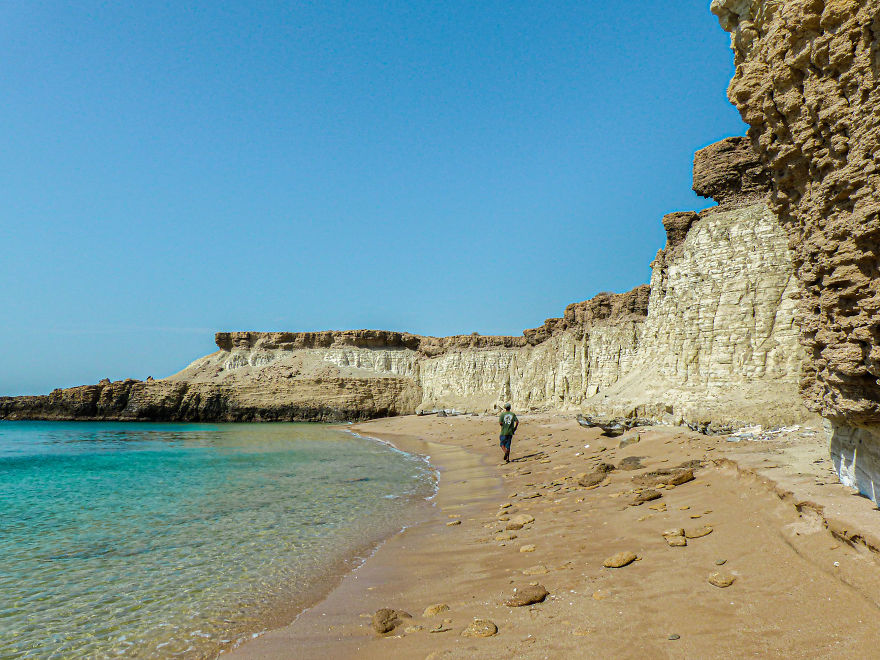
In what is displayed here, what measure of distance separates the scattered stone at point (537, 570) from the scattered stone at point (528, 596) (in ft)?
1.66

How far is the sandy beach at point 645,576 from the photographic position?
10.6 ft

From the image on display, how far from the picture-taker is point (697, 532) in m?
5.07

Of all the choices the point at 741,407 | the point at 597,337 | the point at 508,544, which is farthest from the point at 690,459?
the point at 597,337

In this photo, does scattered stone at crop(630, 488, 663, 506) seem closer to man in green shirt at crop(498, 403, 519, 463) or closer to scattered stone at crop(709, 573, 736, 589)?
scattered stone at crop(709, 573, 736, 589)

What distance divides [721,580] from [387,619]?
298cm

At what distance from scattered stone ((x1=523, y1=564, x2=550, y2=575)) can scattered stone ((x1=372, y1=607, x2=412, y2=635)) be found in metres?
1.36

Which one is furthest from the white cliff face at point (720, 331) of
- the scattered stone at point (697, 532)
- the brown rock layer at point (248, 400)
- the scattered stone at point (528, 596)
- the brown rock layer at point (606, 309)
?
the brown rock layer at point (248, 400)

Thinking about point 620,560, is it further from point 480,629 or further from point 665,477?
point 665,477

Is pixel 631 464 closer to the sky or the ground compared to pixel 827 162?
closer to the ground

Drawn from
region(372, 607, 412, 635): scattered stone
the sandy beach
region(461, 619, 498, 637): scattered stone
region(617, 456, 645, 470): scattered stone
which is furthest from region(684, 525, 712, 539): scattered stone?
region(617, 456, 645, 470): scattered stone

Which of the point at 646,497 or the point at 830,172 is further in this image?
the point at 646,497

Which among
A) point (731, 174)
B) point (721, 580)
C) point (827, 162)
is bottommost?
point (721, 580)

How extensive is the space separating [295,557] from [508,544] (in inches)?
125

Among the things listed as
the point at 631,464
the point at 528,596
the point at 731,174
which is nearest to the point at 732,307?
the point at 731,174
